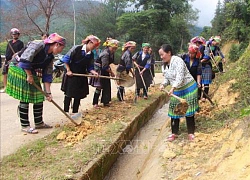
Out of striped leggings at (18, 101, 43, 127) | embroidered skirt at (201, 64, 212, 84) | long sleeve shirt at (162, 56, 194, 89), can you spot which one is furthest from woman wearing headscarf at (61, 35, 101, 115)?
embroidered skirt at (201, 64, 212, 84)

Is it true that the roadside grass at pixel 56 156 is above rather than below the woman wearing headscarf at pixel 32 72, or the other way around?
below

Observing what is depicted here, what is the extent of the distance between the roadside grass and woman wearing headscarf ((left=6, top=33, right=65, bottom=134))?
0.67 m

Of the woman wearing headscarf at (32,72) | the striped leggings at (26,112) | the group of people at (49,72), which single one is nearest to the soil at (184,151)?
the striped leggings at (26,112)

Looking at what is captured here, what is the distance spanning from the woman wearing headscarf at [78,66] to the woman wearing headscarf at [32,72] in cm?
49

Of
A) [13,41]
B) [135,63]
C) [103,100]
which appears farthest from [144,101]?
[13,41]

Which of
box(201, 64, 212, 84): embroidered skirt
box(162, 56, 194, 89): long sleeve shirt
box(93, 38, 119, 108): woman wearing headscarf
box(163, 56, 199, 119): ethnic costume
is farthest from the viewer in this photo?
box(201, 64, 212, 84): embroidered skirt

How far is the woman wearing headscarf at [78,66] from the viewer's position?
17.3 feet

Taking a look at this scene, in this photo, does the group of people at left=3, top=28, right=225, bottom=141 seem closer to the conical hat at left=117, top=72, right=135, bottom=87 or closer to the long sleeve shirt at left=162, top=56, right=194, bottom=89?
the long sleeve shirt at left=162, top=56, right=194, bottom=89

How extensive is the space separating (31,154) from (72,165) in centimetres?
72

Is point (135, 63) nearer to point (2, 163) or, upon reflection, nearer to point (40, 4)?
point (2, 163)

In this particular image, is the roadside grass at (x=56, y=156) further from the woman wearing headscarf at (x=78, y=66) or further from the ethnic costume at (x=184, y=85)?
the ethnic costume at (x=184, y=85)

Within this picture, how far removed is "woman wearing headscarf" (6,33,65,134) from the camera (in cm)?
450

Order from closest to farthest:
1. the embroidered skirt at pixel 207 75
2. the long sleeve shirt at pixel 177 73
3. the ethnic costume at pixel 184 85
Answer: the long sleeve shirt at pixel 177 73, the ethnic costume at pixel 184 85, the embroidered skirt at pixel 207 75

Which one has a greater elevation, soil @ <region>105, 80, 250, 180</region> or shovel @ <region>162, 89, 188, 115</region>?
shovel @ <region>162, 89, 188, 115</region>
